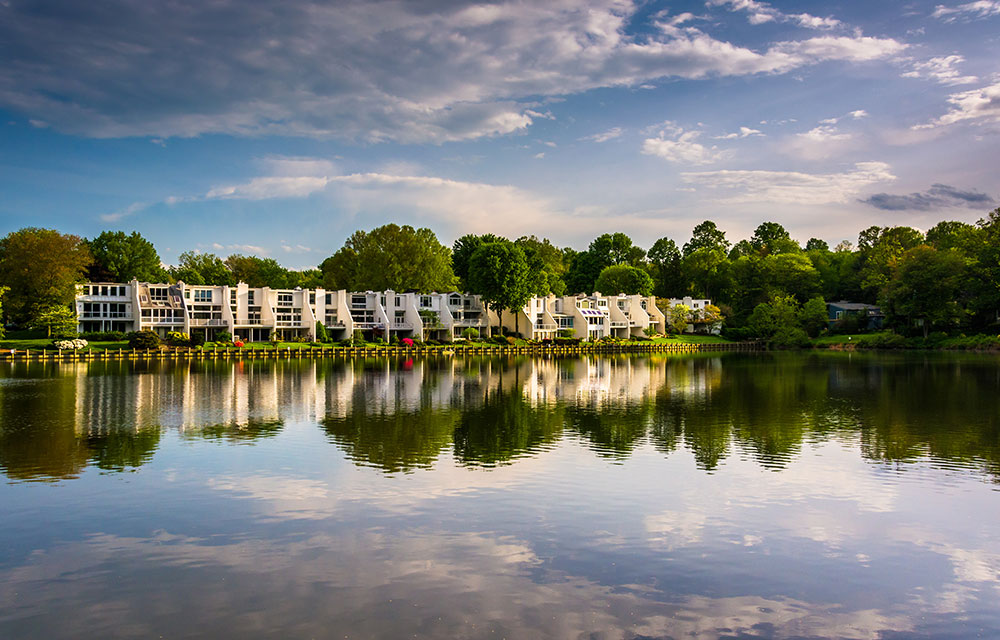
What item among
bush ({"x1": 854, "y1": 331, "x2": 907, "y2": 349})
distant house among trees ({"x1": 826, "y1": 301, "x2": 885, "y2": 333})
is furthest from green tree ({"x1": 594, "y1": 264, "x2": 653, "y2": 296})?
bush ({"x1": 854, "y1": 331, "x2": 907, "y2": 349})

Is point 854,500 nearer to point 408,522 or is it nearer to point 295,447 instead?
point 408,522

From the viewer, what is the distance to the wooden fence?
61312 mm

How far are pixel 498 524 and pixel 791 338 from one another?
89573 millimetres

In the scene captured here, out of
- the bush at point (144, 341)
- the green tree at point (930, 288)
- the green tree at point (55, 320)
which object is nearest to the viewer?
the bush at point (144, 341)

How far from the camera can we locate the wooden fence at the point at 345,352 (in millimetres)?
61312

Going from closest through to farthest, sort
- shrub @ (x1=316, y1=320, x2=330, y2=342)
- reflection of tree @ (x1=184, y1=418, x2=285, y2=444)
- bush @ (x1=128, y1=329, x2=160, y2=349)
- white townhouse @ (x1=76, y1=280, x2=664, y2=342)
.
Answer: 1. reflection of tree @ (x1=184, y1=418, x2=285, y2=444)
2. bush @ (x1=128, y1=329, x2=160, y2=349)
3. white townhouse @ (x1=76, y1=280, x2=664, y2=342)
4. shrub @ (x1=316, y1=320, x2=330, y2=342)

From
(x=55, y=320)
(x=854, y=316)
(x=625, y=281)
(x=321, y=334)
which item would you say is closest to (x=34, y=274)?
(x=55, y=320)

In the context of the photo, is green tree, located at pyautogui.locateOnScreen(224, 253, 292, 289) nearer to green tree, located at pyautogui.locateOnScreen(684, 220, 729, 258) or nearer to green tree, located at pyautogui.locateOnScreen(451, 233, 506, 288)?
green tree, located at pyautogui.locateOnScreen(451, 233, 506, 288)

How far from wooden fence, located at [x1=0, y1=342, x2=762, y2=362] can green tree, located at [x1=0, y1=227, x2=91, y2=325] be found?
426 inches

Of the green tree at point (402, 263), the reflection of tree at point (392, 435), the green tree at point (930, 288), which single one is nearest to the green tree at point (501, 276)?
the green tree at point (402, 263)

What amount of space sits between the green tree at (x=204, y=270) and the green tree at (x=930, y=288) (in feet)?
287

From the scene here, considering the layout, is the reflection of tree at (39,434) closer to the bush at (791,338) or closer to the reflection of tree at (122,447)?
the reflection of tree at (122,447)

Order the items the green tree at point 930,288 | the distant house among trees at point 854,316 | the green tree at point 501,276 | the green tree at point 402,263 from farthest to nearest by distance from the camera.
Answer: the distant house among trees at point 854,316 → the green tree at point 402,263 → the green tree at point 501,276 → the green tree at point 930,288

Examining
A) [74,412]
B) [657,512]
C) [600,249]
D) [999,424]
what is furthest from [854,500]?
[600,249]
